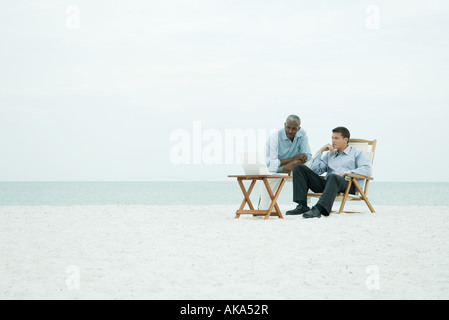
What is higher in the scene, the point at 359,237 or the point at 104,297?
the point at 104,297

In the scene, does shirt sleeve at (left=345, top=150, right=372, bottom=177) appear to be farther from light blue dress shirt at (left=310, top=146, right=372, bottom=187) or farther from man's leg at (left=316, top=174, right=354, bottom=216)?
man's leg at (left=316, top=174, right=354, bottom=216)

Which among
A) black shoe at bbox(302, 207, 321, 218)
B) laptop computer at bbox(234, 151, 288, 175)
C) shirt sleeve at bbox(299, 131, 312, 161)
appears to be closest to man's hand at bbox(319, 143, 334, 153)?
shirt sleeve at bbox(299, 131, 312, 161)

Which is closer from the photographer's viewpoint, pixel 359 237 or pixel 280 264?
pixel 280 264

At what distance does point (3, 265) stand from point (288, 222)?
141 inches

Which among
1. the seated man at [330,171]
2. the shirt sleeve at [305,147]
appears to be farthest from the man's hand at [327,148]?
the shirt sleeve at [305,147]

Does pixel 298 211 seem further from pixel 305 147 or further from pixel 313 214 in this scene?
pixel 305 147

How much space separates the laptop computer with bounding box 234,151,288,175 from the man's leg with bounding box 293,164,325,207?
0.58 m

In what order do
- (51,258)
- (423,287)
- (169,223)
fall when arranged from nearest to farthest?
(423,287)
(51,258)
(169,223)

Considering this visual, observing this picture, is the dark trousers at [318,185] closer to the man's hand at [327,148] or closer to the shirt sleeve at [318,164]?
the shirt sleeve at [318,164]

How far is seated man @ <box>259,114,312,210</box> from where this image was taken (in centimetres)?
796

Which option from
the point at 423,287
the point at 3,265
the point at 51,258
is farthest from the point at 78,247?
the point at 423,287
